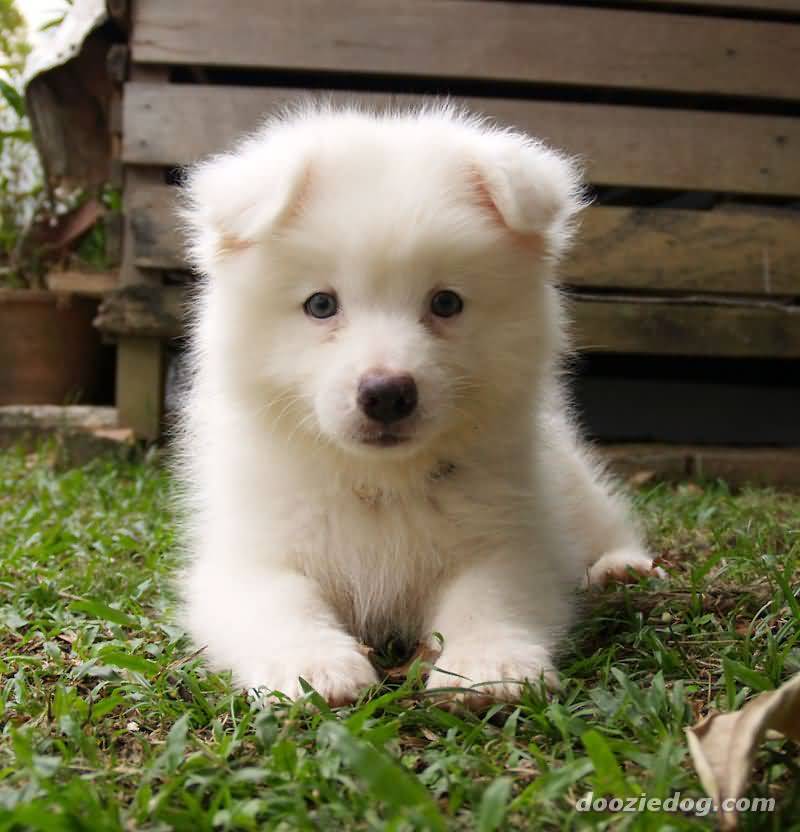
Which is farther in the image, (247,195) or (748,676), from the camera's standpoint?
(247,195)

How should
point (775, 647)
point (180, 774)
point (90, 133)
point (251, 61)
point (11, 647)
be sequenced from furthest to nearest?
1. point (90, 133)
2. point (251, 61)
3. point (11, 647)
4. point (775, 647)
5. point (180, 774)

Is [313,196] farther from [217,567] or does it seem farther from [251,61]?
[251,61]

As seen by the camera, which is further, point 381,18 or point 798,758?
point 381,18

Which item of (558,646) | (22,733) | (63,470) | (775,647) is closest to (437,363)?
(558,646)

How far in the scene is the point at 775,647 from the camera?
89.7 inches

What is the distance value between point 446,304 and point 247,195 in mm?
613

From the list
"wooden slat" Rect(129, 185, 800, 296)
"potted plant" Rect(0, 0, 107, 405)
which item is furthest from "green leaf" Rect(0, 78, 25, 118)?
"wooden slat" Rect(129, 185, 800, 296)

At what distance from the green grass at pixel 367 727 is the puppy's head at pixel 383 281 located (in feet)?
2.28

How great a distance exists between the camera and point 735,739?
160cm

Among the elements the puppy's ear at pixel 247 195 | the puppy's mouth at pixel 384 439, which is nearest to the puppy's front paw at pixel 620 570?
the puppy's mouth at pixel 384 439

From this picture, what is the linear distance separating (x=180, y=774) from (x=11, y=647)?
1.14 metres

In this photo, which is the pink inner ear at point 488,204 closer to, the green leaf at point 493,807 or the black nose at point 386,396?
the black nose at point 386,396

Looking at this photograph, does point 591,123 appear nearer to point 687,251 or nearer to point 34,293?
point 687,251

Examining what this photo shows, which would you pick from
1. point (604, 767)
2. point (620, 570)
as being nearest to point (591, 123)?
point (620, 570)
